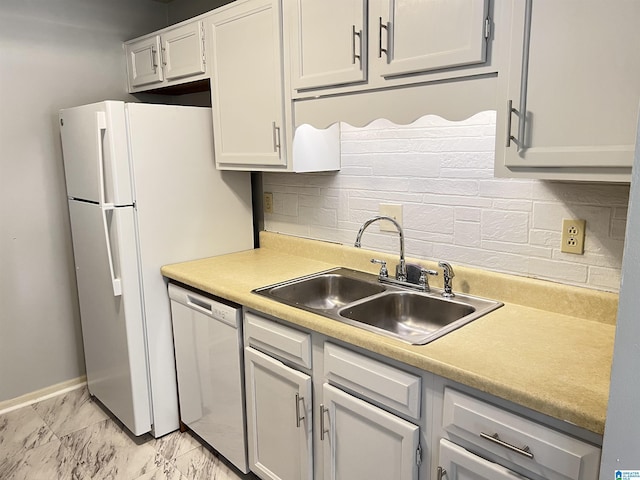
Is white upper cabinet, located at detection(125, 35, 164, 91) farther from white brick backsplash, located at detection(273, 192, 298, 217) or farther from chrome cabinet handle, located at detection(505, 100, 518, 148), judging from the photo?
chrome cabinet handle, located at detection(505, 100, 518, 148)

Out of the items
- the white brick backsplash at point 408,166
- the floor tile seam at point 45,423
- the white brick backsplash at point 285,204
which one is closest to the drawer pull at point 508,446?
the white brick backsplash at point 408,166

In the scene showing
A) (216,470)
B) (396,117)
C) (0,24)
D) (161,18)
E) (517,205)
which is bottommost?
(216,470)

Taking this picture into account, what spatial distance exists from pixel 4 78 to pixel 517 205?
260 centimetres

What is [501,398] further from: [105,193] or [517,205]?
[105,193]

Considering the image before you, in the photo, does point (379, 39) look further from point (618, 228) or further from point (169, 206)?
point (169, 206)

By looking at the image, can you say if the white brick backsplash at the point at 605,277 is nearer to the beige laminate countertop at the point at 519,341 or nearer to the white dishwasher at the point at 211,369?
the beige laminate countertop at the point at 519,341

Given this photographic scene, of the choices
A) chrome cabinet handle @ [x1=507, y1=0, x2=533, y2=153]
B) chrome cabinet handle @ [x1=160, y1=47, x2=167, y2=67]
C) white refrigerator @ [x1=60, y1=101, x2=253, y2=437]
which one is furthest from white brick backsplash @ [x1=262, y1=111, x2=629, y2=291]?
chrome cabinet handle @ [x1=160, y1=47, x2=167, y2=67]

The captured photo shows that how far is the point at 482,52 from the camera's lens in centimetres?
135

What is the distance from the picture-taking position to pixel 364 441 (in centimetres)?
151

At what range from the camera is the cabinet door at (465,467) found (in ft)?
3.90

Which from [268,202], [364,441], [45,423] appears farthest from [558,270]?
[45,423]

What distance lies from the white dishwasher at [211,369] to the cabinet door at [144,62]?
48.2 inches

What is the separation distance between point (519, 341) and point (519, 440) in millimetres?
325

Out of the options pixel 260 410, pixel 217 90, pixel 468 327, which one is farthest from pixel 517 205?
pixel 217 90
